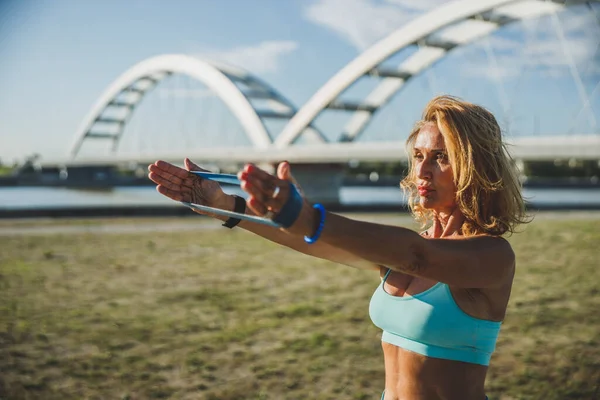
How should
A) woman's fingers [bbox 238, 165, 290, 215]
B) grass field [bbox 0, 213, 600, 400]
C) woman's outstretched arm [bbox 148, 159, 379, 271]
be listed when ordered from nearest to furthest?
woman's fingers [bbox 238, 165, 290, 215] < woman's outstretched arm [bbox 148, 159, 379, 271] < grass field [bbox 0, 213, 600, 400]

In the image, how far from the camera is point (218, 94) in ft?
134

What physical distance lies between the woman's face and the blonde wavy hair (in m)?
0.03

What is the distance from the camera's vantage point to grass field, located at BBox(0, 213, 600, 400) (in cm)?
420

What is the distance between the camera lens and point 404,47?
31500mm

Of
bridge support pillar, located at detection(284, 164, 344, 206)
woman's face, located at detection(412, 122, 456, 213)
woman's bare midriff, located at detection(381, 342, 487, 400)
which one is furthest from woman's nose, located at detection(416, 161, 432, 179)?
bridge support pillar, located at detection(284, 164, 344, 206)

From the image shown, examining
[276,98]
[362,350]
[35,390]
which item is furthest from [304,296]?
[276,98]

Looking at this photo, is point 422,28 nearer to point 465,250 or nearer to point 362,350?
point 362,350

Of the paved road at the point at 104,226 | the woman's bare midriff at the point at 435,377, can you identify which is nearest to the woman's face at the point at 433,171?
the woman's bare midriff at the point at 435,377

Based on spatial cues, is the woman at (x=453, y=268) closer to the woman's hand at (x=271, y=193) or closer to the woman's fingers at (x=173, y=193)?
the woman's hand at (x=271, y=193)

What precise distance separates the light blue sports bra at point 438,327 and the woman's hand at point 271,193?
0.49 meters

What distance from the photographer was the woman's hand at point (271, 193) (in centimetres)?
119

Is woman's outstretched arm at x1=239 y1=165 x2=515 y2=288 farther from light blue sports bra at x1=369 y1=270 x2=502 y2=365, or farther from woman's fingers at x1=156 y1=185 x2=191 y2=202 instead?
woman's fingers at x1=156 y1=185 x2=191 y2=202

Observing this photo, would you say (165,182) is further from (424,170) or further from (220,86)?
(220,86)

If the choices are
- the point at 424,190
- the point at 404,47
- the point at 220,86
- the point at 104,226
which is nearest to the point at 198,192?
the point at 424,190
